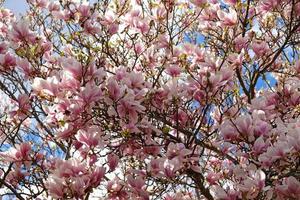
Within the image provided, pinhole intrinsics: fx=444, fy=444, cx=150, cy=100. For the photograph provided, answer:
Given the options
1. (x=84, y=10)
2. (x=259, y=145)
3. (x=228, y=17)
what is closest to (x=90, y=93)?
(x=259, y=145)

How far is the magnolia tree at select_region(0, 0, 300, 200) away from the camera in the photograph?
3.01 m

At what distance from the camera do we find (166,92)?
352 centimetres

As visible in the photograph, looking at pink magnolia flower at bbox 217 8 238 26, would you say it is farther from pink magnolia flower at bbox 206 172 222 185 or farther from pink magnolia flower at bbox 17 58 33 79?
pink magnolia flower at bbox 17 58 33 79

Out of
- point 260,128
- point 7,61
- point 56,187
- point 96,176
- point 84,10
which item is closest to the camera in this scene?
point 56,187

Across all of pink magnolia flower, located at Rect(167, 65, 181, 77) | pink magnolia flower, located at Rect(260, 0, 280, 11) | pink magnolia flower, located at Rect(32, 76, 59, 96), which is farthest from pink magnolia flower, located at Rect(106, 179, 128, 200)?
pink magnolia flower, located at Rect(260, 0, 280, 11)

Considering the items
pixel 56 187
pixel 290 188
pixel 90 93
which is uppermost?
pixel 90 93

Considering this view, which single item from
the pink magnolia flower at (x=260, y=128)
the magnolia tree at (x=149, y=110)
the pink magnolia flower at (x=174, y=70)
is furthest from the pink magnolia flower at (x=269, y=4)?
the pink magnolia flower at (x=260, y=128)

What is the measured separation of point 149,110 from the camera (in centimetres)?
354

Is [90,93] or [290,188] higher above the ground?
[90,93]

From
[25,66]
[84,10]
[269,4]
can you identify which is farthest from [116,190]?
[269,4]

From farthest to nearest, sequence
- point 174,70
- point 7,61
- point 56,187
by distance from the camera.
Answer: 1. point 174,70
2. point 7,61
3. point 56,187

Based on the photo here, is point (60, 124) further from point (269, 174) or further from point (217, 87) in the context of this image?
point (269, 174)

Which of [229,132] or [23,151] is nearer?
[229,132]

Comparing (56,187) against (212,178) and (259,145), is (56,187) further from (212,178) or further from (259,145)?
(212,178)
